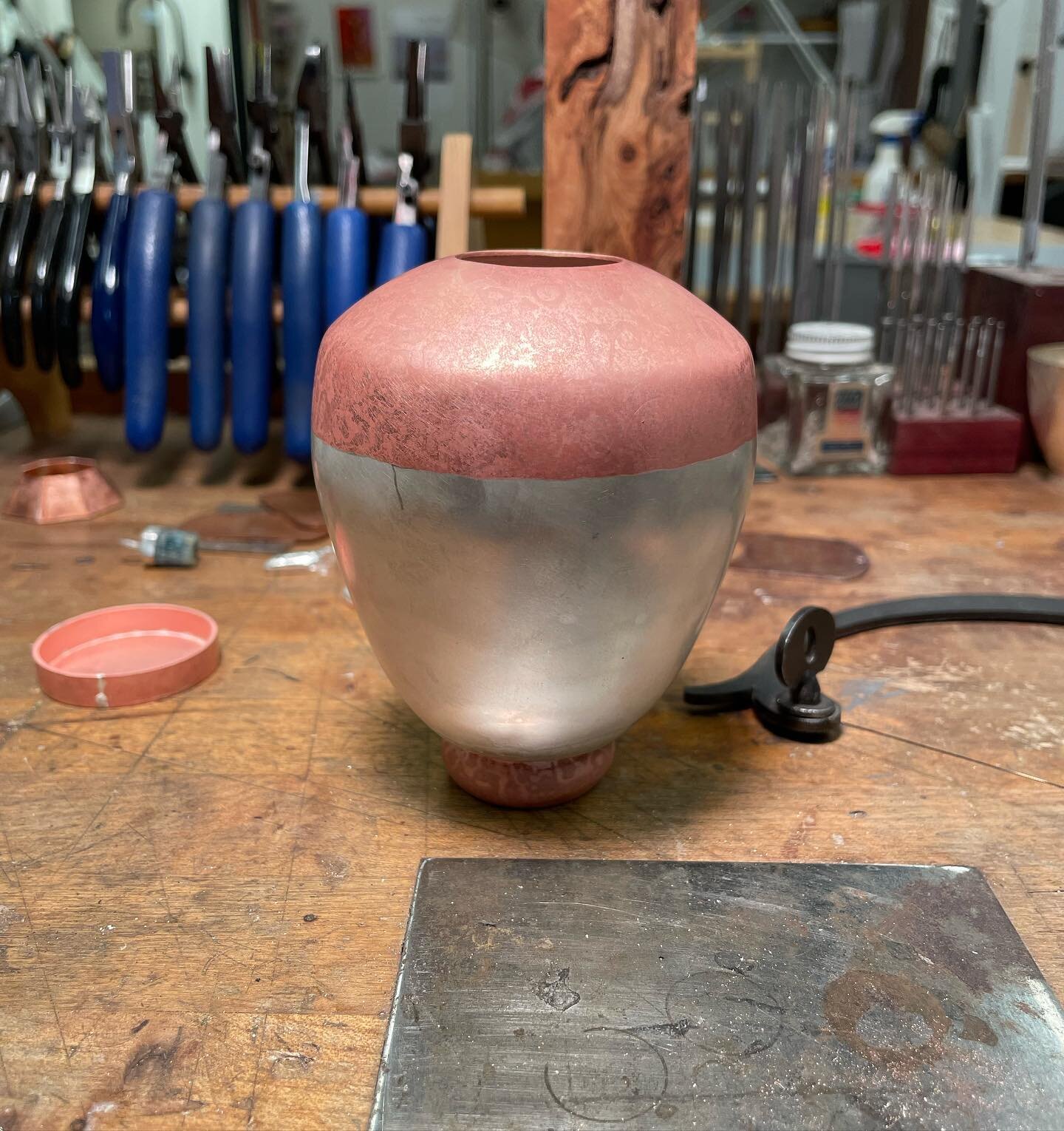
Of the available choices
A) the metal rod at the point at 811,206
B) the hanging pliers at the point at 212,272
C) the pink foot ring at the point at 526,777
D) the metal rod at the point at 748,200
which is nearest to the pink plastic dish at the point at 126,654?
the pink foot ring at the point at 526,777

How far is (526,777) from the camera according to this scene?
666 millimetres

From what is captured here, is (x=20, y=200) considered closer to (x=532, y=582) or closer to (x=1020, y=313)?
(x=532, y=582)

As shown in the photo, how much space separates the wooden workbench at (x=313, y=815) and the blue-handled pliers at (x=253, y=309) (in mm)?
241

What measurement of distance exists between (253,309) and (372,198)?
0.20 meters

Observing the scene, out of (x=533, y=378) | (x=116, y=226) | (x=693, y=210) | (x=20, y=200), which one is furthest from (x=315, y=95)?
(x=533, y=378)

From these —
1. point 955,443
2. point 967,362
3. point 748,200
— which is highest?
point 748,200

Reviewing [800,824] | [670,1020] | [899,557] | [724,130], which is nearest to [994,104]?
[724,130]

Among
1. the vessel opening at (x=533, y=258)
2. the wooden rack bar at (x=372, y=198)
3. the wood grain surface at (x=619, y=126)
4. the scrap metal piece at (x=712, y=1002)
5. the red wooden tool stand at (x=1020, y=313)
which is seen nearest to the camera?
the scrap metal piece at (x=712, y=1002)

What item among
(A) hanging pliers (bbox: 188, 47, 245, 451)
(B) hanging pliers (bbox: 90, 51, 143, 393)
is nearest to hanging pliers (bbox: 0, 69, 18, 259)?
(B) hanging pliers (bbox: 90, 51, 143, 393)

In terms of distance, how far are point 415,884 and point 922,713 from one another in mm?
436

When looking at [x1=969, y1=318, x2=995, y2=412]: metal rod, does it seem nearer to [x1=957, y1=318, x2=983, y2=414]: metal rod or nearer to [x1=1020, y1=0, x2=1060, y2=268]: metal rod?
[x1=957, y1=318, x2=983, y2=414]: metal rod

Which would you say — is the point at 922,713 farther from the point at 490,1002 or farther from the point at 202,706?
the point at 202,706

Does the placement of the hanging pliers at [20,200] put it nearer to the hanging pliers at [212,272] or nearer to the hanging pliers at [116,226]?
the hanging pliers at [116,226]

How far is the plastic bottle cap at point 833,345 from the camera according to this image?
1320mm
